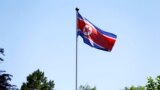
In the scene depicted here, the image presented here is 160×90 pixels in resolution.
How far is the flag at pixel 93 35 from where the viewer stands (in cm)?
2138

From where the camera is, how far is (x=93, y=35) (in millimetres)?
21703

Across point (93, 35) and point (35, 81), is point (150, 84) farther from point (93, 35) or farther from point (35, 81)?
point (35, 81)

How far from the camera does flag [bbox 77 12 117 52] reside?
70.1 feet

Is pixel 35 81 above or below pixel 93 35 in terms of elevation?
above

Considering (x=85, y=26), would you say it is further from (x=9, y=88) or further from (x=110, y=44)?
(x=9, y=88)

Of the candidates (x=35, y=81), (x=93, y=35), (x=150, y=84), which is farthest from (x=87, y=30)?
(x=35, y=81)

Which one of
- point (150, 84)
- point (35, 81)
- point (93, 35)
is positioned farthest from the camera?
point (35, 81)

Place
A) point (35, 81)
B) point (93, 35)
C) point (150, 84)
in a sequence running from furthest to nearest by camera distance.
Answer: point (35, 81) → point (150, 84) → point (93, 35)

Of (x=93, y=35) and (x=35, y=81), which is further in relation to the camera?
(x=35, y=81)

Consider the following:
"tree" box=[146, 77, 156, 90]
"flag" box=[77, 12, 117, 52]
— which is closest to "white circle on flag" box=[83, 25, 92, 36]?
"flag" box=[77, 12, 117, 52]

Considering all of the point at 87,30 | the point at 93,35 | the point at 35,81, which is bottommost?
the point at 93,35

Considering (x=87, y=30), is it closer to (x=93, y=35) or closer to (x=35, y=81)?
(x=93, y=35)

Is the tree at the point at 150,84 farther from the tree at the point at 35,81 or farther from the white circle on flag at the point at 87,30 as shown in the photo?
the tree at the point at 35,81

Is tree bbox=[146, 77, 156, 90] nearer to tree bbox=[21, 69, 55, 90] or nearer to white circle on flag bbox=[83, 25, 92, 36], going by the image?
white circle on flag bbox=[83, 25, 92, 36]
